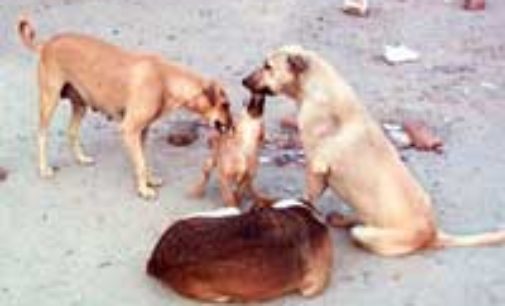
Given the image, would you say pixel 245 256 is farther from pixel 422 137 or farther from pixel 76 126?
pixel 422 137

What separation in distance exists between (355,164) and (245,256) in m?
0.83

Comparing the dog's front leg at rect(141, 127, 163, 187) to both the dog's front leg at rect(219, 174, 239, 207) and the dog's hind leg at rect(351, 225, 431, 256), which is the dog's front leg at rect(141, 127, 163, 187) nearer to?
the dog's front leg at rect(219, 174, 239, 207)

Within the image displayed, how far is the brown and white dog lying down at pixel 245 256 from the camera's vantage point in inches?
170

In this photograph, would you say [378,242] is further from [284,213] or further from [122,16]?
[122,16]

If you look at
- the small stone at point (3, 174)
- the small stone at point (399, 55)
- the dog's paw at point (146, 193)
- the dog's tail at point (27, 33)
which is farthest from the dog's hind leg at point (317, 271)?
the small stone at point (399, 55)

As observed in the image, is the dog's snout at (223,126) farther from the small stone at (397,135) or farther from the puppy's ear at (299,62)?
the small stone at (397,135)

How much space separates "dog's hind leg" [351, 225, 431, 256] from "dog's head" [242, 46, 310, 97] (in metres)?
0.72

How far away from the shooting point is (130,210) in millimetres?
5195

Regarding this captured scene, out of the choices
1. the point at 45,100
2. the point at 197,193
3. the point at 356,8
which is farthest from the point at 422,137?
the point at 356,8

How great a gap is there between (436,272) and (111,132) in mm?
2036

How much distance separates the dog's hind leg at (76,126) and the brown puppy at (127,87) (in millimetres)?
87

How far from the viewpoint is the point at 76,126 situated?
5.61 meters

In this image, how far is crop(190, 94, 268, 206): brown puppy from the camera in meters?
5.04

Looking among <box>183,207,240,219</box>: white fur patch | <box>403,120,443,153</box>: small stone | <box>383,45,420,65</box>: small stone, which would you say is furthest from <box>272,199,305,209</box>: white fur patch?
<box>383,45,420,65</box>: small stone
